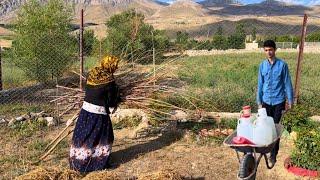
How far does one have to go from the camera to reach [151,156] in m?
6.06

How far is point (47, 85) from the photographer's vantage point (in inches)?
525

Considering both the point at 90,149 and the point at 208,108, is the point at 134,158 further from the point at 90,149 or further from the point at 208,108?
the point at 208,108

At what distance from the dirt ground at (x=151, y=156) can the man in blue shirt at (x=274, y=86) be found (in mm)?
751

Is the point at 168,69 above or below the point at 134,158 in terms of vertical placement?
above

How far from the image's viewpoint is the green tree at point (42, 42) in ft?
43.3

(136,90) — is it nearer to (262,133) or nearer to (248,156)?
(248,156)

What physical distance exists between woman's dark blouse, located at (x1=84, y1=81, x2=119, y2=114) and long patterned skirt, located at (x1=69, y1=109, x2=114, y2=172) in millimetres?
156

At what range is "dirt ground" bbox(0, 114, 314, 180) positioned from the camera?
538 cm

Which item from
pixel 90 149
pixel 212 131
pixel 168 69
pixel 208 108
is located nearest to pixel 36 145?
pixel 90 149

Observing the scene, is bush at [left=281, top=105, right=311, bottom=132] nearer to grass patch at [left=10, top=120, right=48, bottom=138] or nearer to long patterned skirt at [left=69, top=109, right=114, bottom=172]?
long patterned skirt at [left=69, top=109, right=114, bottom=172]

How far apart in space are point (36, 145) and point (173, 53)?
9.88 feet

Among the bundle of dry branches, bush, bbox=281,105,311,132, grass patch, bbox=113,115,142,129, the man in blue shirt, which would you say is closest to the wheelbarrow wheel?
the man in blue shirt

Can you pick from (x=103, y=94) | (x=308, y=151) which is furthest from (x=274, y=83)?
(x=103, y=94)

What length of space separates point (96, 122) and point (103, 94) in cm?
36
